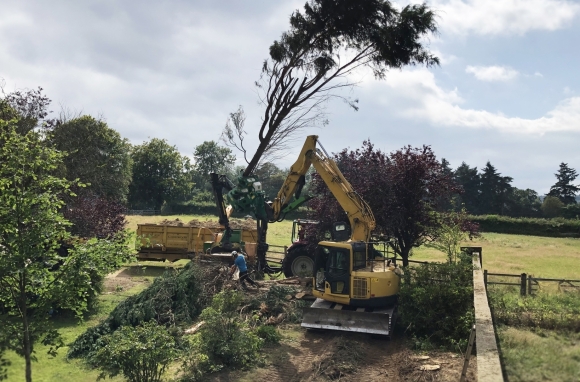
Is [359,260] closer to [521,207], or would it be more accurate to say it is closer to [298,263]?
[298,263]

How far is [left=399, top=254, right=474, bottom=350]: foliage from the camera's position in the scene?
35.4 feet

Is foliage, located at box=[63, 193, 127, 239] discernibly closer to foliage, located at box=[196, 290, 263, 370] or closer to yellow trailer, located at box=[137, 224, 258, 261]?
yellow trailer, located at box=[137, 224, 258, 261]

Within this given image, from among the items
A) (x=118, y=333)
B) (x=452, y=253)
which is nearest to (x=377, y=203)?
(x=452, y=253)

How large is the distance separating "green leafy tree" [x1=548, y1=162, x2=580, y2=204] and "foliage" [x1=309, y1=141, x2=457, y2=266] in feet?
219

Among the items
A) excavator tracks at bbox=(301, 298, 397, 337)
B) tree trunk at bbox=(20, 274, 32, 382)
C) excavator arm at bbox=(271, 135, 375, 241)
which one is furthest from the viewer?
excavator arm at bbox=(271, 135, 375, 241)

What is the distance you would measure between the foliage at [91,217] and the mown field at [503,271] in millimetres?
2379

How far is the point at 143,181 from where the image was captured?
66.0m

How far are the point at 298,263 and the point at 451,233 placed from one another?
6.35 meters

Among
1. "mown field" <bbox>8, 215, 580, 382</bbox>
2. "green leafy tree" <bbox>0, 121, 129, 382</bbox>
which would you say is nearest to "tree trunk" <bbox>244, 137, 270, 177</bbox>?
"mown field" <bbox>8, 215, 580, 382</bbox>

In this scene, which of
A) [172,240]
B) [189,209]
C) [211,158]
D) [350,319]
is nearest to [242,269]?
[350,319]

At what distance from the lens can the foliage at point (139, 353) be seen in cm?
820

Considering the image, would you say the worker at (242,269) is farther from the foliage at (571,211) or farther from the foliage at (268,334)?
the foliage at (571,211)

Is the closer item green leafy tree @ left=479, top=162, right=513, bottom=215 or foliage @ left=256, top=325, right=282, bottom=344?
foliage @ left=256, top=325, right=282, bottom=344

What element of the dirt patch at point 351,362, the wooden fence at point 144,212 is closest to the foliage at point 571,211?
the wooden fence at point 144,212
